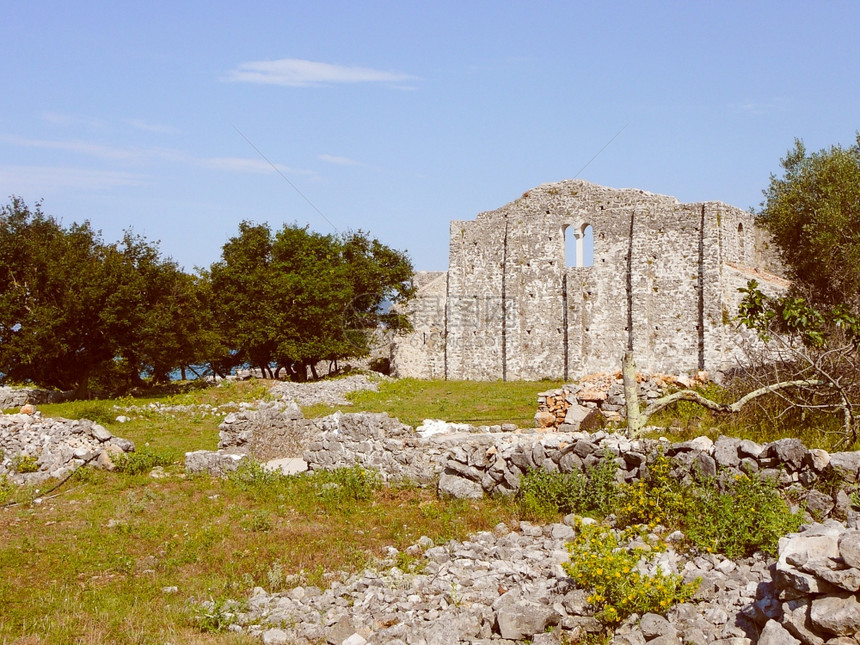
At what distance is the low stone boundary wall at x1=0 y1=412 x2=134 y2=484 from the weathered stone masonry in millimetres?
20443

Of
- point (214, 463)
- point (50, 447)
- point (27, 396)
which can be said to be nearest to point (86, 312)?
point (27, 396)

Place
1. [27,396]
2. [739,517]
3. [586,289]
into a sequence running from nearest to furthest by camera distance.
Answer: [739,517]
[27,396]
[586,289]

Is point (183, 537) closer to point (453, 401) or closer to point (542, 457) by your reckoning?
point (542, 457)

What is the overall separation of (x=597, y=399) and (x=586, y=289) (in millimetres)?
16881

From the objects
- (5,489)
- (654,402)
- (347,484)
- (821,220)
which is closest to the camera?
(654,402)

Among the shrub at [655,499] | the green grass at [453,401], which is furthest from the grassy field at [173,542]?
the green grass at [453,401]

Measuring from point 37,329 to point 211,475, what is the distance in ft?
50.4

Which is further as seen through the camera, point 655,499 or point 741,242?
point 741,242

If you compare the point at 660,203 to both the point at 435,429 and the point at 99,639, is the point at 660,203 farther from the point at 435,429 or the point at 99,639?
the point at 99,639

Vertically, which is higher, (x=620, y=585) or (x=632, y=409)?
(x=632, y=409)

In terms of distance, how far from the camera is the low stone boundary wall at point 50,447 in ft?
48.8

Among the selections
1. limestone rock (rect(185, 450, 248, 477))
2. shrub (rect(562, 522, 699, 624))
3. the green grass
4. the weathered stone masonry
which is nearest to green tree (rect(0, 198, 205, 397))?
the green grass

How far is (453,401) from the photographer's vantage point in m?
24.8

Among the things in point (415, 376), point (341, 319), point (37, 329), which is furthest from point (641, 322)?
point (37, 329)
